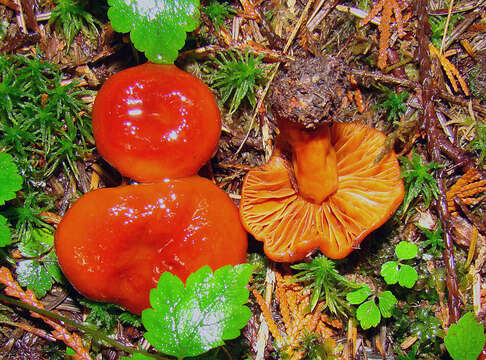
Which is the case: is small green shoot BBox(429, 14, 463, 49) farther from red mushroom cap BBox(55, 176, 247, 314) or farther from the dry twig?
the dry twig

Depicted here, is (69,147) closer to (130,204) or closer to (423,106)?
(130,204)

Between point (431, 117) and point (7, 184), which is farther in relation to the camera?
point (431, 117)

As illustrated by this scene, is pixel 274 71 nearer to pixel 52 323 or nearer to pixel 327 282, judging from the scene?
pixel 327 282

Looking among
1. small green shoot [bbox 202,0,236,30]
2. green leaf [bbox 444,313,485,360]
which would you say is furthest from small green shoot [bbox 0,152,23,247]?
green leaf [bbox 444,313,485,360]

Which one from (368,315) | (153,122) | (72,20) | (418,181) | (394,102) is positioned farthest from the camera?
(72,20)

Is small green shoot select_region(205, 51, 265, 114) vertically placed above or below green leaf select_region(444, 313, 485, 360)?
above

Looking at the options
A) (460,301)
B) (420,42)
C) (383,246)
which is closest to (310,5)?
(420,42)

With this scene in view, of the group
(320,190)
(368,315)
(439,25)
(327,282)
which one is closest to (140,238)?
(320,190)
